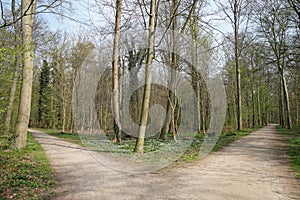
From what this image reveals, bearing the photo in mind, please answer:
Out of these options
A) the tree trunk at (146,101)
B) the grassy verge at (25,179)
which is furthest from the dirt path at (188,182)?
the tree trunk at (146,101)

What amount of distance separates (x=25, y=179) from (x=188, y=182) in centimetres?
356

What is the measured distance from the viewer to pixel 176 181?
5.02 meters

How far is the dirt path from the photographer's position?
4098 millimetres

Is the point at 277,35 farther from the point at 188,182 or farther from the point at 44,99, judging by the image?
the point at 44,99

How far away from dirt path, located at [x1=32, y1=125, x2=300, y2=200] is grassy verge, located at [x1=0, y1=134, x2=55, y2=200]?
0.29 metres

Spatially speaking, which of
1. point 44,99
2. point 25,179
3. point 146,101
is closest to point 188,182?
point 25,179

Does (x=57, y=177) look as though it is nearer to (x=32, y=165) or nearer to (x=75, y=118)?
(x=32, y=165)

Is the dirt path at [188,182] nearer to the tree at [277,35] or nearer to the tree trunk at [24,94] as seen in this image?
the tree trunk at [24,94]

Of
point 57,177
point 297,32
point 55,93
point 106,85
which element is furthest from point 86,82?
point 297,32

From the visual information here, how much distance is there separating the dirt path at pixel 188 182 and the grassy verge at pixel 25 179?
0.29 m

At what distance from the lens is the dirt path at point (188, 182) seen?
410 cm

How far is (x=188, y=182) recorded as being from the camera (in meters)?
4.93

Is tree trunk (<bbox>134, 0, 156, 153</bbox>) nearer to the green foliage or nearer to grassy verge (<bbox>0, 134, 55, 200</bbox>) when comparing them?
grassy verge (<bbox>0, 134, 55, 200</bbox>)

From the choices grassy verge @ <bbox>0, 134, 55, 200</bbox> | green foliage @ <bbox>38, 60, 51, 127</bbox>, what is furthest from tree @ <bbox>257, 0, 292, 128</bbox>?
green foliage @ <bbox>38, 60, 51, 127</bbox>
